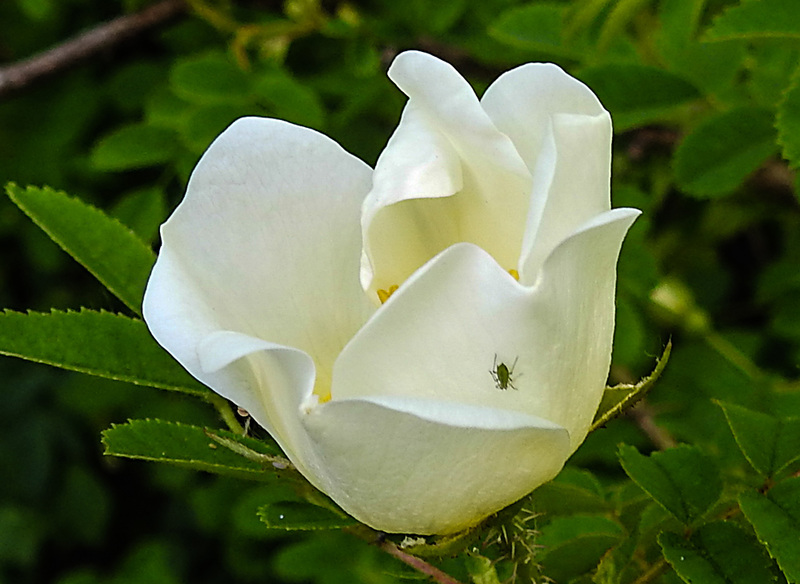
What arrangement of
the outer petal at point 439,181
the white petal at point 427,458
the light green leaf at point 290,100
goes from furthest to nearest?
the light green leaf at point 290,100 → the outer petal at point 439,181 → the white petal at point 427,458

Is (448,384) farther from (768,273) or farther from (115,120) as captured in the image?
(115,120)

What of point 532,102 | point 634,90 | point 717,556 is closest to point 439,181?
point 532,102

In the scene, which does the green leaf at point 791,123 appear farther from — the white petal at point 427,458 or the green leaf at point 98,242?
the green leaf at point 98,242

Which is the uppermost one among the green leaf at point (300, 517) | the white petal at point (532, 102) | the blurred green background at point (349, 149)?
the white petal at point (532, 102)

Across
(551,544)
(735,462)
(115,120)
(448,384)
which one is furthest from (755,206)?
(448,384)

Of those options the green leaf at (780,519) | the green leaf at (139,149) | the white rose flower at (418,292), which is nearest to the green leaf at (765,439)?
the green leaf at (780,519)

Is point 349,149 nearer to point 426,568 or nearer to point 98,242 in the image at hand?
point 98,242

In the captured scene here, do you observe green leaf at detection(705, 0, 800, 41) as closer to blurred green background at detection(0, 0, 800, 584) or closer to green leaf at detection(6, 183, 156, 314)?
blurred green background at detection(0, 0, 800, 584)
